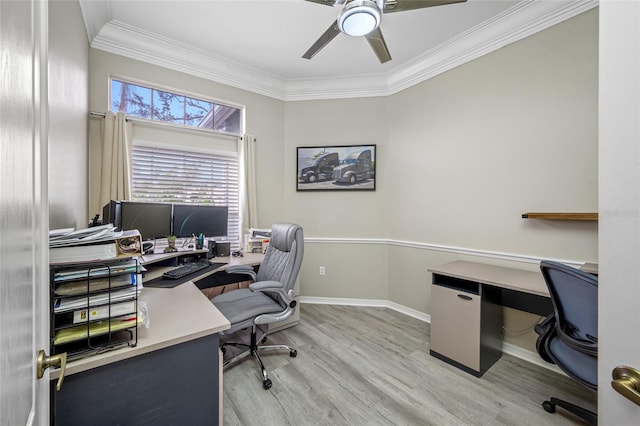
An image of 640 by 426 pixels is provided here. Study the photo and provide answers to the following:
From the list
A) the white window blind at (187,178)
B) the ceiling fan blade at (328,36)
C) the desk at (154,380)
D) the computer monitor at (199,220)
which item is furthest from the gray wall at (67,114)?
the ceiling fan blade at (328,36)

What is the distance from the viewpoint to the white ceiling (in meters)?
2.23

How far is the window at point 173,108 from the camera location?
264 cm

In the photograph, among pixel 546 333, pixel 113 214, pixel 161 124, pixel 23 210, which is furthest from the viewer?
pixel 161 124

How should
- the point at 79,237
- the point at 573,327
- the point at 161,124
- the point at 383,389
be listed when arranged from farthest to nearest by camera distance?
the point at 161,124 → the point at 383,389 → the point at 573,327 → the point at 79,237

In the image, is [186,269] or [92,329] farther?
[186,269]

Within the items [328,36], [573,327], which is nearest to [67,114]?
[328,36]

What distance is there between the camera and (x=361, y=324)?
9.48 ft

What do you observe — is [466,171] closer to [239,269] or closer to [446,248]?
[446,248]

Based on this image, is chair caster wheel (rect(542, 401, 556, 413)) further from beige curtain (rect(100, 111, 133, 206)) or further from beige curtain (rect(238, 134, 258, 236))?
beige curtain (rect(100, 111, 133, 206))

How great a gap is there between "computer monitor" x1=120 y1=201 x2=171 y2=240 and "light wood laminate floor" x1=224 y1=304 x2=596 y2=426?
1.36 m

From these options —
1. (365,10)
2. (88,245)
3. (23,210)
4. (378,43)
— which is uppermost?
(378,43)

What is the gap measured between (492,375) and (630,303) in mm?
1955

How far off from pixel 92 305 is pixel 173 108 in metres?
2.61

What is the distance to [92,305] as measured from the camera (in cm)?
91
